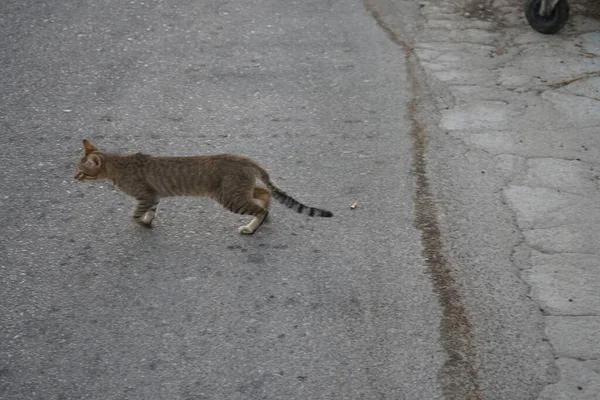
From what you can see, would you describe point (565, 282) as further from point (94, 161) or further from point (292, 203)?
point (94, 161)

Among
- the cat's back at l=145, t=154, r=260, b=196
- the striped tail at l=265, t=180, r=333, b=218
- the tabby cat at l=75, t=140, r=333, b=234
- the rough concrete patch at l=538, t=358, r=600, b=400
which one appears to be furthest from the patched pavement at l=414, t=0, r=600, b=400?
the cat's back at l=145, t=154, r=260, b=196

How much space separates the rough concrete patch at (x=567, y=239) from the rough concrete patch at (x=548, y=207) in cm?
7

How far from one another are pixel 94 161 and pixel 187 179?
66 cm

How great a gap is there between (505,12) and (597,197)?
3794mm

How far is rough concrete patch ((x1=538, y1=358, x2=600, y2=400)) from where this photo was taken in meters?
4.39

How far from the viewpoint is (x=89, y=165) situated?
5.88m

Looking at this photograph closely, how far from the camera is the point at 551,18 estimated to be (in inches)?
345

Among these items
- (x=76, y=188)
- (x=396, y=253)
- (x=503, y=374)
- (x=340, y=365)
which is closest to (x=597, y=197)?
(x=396, y=253)

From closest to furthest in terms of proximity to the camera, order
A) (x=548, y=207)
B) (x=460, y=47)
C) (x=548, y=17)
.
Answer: (x=548, y=207)
(x=460, y=47)
(x=548, y=17)

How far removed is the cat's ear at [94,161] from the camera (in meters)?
5.86

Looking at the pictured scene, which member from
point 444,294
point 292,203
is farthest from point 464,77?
point 444,294

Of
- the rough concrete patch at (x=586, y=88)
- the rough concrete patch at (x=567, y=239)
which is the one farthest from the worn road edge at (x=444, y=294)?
the rough concrete patch at (x=586, y=88)

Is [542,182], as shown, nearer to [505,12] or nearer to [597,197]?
[597,197]

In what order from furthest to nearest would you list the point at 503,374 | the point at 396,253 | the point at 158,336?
the point at 396,253 → the point at 158,336 → the point at 503,374
